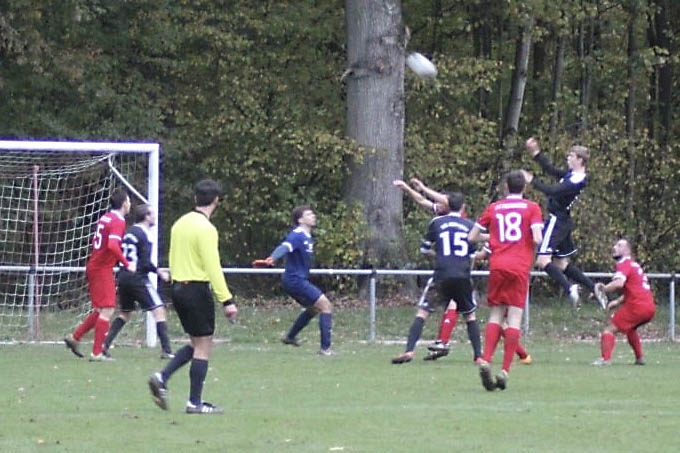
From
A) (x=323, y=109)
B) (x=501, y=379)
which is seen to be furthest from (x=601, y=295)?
(x=323, y=109)

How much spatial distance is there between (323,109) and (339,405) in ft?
60.5

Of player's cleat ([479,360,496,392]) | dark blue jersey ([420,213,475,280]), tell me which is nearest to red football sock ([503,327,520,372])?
player's cleat ([479,360,496,392])

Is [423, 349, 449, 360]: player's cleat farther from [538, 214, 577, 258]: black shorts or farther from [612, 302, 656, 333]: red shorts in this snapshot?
[612, 302, 656, 333]: red shorts

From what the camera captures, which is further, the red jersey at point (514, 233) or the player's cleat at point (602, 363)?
the player's cleat at point (602, 363)

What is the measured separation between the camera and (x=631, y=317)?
54.0 ft

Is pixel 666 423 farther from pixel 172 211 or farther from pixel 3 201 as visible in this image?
pixel 172 211

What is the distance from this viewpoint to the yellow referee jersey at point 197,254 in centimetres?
1095

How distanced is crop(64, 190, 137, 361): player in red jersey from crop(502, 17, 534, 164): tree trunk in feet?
45.6

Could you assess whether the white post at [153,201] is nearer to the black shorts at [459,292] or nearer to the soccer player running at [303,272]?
the soccer player running at [303,272]

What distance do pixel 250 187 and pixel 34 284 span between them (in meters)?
9.10

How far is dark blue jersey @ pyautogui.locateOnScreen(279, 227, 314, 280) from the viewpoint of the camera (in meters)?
17.9

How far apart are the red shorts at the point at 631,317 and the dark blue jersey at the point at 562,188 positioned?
173 centimetres

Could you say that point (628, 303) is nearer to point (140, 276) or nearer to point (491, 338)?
point (491, 338)

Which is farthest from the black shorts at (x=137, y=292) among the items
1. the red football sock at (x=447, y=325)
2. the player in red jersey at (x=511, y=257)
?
the player in red jersey at (x=511, y=257)
